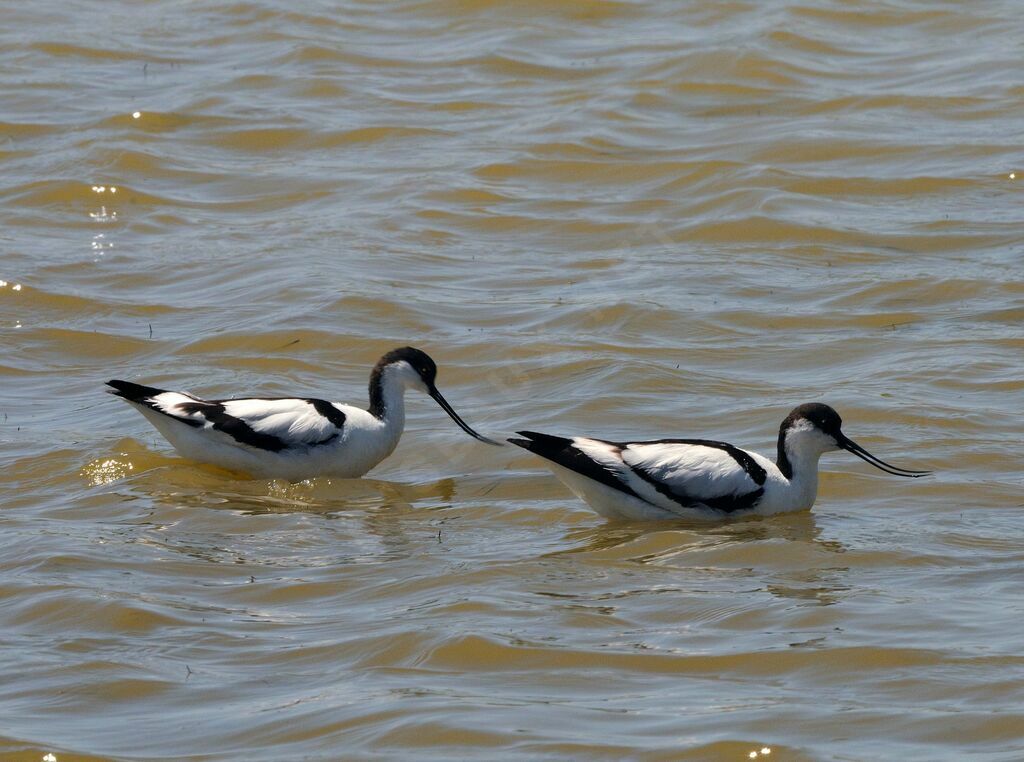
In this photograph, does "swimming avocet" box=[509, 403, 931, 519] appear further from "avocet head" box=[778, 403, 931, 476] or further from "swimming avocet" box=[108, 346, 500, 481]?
"swimming avocet" box=[108, 346, 500, 481]

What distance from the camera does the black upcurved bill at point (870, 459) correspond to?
29.6 ft

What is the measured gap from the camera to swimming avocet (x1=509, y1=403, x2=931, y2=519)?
8.55 m

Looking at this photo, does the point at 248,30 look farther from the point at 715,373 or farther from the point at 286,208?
the point at 715,373

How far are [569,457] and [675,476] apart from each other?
53 cm

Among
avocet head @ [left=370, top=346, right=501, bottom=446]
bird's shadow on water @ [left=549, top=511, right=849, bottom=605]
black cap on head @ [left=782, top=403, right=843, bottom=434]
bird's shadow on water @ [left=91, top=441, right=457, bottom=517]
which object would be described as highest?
avocet head @ [left=370, top=346, right=501, bottom=446]

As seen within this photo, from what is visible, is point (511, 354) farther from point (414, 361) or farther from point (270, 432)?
point (270, 432)

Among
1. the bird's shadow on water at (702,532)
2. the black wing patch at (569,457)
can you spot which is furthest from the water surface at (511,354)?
the black wing patch at (569,457)

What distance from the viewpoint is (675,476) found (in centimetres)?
863

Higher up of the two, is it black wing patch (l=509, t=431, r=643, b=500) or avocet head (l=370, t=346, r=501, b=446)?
avocet head (l=370, t=346, r=501, b=446)

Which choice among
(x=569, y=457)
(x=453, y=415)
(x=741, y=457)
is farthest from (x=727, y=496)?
(x=453, y=415)

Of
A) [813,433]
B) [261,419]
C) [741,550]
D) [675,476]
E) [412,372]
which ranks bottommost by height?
[741,550]

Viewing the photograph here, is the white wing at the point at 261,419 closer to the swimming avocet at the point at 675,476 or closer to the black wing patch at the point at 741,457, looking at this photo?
the swimming avocet at the point at 675,476

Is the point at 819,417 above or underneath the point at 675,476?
above

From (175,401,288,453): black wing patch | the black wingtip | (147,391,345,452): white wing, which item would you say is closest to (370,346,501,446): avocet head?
(147,391,345,452): white wing
